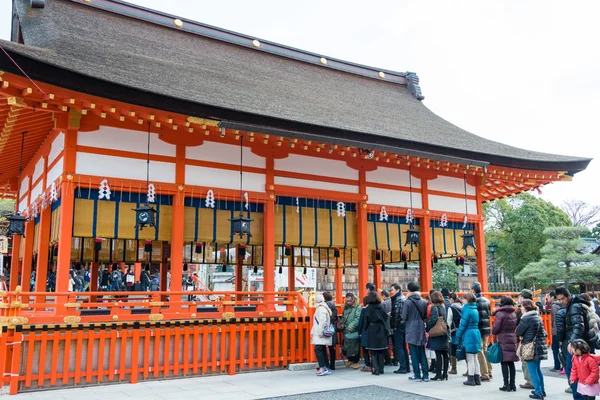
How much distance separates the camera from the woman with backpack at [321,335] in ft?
29.5

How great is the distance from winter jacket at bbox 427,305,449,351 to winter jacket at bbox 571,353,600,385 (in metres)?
2.39

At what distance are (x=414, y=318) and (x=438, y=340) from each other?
51 centimetres

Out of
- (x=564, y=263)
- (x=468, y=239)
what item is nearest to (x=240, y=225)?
(x=468, y=239)

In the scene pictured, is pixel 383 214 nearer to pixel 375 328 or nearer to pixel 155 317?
pixel 375 328

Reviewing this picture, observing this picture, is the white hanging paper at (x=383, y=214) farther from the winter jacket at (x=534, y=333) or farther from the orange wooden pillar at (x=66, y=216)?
the orange wooden pillar at (x=66, y=216)

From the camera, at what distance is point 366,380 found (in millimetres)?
8570

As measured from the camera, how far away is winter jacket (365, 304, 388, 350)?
8.91m

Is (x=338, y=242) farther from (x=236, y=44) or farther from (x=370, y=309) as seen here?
(x=236, y=44)

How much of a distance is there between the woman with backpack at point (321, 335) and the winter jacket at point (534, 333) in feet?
10.6

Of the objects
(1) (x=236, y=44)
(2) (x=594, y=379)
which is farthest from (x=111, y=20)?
(2) (x=594, y=379)

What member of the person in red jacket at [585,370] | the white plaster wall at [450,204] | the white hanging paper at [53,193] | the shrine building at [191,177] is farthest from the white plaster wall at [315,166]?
the person in red jacket at [585,370]

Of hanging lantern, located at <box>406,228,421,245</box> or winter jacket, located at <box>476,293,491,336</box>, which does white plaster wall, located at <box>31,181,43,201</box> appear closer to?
hanging lantern, located at <box>406,228,421,245</box>

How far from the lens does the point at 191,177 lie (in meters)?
10.3

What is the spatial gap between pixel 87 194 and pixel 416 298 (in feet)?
20.2
